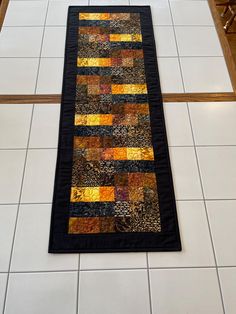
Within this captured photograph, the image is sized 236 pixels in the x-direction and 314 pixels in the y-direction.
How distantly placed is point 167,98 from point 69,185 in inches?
38.0

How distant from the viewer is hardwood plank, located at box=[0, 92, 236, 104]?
2.19 meters

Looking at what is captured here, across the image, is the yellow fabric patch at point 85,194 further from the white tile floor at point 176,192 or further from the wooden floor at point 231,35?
the wooden floor at point 231,35

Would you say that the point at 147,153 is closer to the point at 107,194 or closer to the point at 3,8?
the point at 107,194

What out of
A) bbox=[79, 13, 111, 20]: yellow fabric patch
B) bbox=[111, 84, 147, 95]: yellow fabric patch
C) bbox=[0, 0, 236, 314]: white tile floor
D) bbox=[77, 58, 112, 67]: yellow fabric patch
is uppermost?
bbox=[79, 13, 111, 20]: yellow fabric patch

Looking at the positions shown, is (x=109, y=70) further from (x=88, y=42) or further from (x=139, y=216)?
(x=139, y=216)

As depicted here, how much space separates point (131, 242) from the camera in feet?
5.51

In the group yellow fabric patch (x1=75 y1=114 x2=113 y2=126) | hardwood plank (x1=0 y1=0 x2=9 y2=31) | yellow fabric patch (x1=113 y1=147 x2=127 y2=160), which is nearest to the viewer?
yellow fabric patch (x1=113 y1=147 x2=127 y2=160)

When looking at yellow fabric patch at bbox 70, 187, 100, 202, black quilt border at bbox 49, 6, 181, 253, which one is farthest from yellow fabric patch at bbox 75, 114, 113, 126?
yellow fabric patch at bbox 70, 187, 100, 202

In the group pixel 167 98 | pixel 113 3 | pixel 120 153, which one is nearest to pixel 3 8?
pixel 113 3

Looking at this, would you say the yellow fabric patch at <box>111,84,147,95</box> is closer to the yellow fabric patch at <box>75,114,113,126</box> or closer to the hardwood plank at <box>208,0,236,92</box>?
the yellow fabric patch at <box>75,114,113,126</box>

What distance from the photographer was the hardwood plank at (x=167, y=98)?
86.3 inches

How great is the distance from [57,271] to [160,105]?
129cm

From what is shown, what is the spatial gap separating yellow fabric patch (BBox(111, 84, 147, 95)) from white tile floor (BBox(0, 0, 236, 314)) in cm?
17

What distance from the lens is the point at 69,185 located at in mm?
1854
